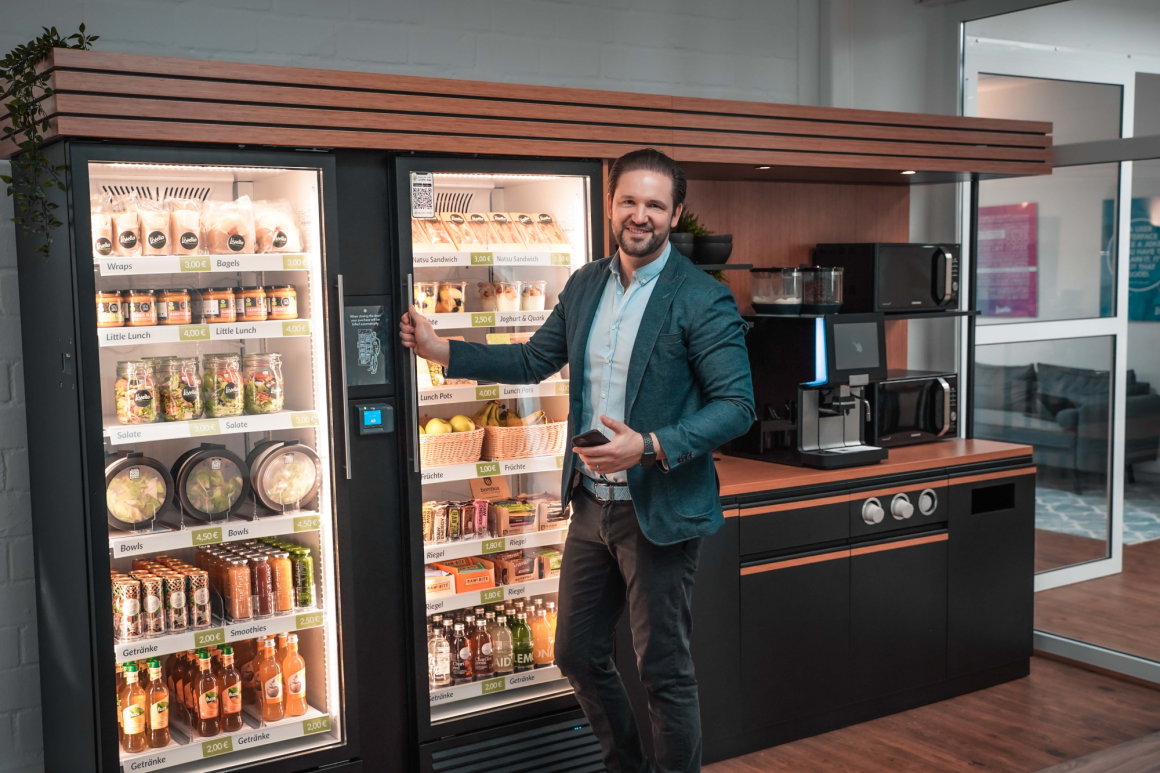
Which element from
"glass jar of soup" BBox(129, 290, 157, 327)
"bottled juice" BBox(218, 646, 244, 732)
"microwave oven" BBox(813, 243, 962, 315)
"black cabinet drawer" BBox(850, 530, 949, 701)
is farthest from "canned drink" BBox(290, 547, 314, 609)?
"microwave oven" BBox(813, 243, 962, 315)

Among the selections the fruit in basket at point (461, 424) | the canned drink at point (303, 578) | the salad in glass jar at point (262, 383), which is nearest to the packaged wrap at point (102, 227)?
the salad in glass jar at point (262, 383)

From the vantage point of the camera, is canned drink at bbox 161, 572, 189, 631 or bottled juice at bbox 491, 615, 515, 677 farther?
bottled juice at bbox 491, 615, 515, 677

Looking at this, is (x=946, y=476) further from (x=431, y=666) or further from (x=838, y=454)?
(x=431, y=666)

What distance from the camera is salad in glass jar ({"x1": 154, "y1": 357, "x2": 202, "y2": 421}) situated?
9.36 feet

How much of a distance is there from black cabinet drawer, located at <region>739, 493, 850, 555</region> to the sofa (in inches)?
64.9

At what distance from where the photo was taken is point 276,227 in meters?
2.99

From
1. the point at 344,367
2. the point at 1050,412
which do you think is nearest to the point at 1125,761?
the point at 344,367

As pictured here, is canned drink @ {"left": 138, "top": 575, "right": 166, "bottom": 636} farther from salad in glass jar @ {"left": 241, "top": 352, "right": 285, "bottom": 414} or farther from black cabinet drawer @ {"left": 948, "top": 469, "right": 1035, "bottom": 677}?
black cabinet drawer @ {"left": 948, "top": 469, "right": 1035, "bottom": 677}

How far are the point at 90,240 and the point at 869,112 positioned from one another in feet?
9.18

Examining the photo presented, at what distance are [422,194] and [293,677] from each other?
148cm

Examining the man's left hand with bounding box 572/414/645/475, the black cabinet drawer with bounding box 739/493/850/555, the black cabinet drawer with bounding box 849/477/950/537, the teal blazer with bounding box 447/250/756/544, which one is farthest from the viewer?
the black cabinet drawer with bounding box 849/477/950/537

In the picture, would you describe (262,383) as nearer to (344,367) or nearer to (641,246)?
(344,367)

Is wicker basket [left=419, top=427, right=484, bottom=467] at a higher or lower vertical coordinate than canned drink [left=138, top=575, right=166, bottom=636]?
higher

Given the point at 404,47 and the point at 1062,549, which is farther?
the point at 1062,549
